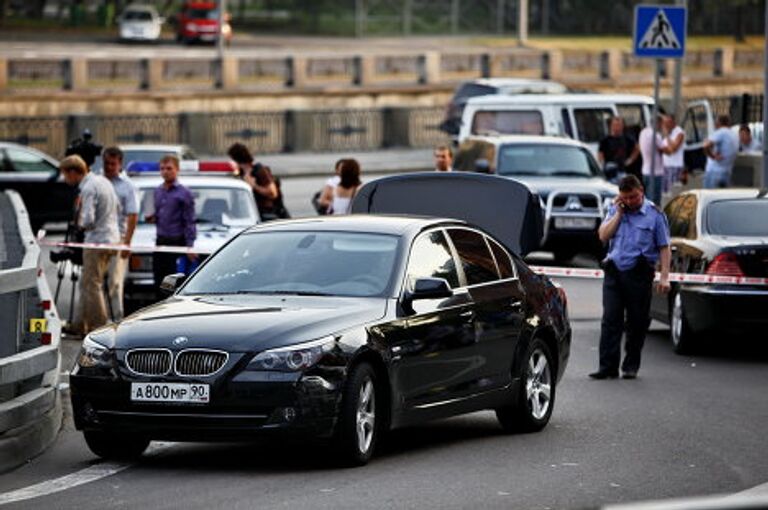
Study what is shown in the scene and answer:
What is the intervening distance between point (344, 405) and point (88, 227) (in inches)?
339

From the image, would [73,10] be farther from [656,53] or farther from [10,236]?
[10,236]

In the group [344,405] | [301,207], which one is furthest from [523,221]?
[301,207]

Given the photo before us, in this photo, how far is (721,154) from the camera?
32656 millimetres

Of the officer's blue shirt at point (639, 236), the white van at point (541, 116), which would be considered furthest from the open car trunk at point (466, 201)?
the white van at point (541, 116)

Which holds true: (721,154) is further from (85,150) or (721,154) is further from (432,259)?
(432,259)

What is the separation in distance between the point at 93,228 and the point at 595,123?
57.3 ft

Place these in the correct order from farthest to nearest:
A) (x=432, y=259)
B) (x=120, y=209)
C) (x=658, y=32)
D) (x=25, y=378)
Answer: (x=658, y=32), (x=120, y=209), (x=432, y=259), (x=25, y=378)

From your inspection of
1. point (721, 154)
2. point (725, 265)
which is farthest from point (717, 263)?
point (721, 154)

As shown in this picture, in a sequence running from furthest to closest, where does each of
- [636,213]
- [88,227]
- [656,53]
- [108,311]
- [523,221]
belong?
[656,53] < [108,311] < [88,227] < [523,221] < [636,213]

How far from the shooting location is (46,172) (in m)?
34.4

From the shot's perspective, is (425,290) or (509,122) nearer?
(425,290)

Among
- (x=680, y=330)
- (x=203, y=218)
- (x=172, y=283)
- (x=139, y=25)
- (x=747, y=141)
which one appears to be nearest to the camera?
(x=172, y=283)

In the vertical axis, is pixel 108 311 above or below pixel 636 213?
below

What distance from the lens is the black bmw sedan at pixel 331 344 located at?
38.0ft
